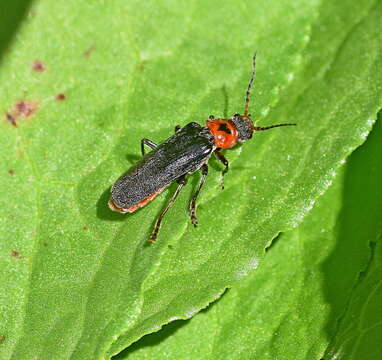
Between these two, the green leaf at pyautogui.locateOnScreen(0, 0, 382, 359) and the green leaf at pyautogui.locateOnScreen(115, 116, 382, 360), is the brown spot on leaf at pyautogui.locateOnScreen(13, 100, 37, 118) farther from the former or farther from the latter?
A: the green leaf at pyautogui.locateOnScreen(115, 116, 382, 360)

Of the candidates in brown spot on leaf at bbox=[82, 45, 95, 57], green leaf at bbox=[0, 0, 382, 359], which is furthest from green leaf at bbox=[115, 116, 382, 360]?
brown spot on leaf at bbox=[82, 45, 95, 57]

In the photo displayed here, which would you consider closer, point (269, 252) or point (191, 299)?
point (191, 299)

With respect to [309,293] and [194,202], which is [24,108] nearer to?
[194,202]

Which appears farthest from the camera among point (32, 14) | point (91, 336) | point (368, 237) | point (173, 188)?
point (32, 14)

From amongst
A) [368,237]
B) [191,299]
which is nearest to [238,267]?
[191,299]

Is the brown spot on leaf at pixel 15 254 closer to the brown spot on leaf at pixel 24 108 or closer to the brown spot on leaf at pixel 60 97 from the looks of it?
the brown spot on leaf at pixel 24 108

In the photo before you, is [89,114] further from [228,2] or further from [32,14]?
[228,2]

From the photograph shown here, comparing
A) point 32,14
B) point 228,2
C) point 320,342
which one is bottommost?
point 320,342

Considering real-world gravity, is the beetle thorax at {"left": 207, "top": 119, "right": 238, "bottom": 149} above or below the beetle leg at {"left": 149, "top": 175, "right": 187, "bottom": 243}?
above
